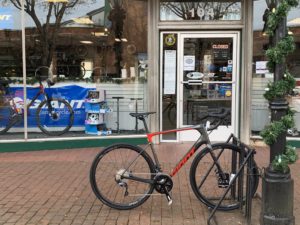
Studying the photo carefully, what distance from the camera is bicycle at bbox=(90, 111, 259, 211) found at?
→ 521 centimetres

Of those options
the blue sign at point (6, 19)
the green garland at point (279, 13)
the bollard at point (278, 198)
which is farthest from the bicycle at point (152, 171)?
the blue sign at point (6, 19)

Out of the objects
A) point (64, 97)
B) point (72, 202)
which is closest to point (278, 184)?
point (72, 202)

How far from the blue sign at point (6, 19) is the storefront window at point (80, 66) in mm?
91

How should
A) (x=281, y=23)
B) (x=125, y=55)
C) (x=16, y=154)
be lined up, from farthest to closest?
(x=125, y=55) < (x=16, y=154) < (x=281, y=23)

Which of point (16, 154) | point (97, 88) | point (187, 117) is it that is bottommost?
point (16, 154)

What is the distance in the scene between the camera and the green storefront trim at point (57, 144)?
8750 millimetres

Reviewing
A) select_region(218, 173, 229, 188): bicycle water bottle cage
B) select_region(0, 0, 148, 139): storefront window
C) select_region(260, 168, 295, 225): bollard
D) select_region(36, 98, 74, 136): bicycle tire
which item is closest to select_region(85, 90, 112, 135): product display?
select_region(0, 0, 148, 139): storefront window

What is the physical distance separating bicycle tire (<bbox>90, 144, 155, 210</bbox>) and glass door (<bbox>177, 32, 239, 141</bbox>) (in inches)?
149

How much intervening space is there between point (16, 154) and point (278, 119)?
17.6ft

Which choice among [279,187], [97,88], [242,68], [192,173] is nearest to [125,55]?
[97,88]

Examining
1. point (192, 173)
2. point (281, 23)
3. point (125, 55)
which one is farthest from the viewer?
point (125, 55)

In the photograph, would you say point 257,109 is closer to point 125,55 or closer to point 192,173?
point 125,55

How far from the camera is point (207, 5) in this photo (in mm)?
9000

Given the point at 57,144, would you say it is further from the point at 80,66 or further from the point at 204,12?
the point at 204,12
